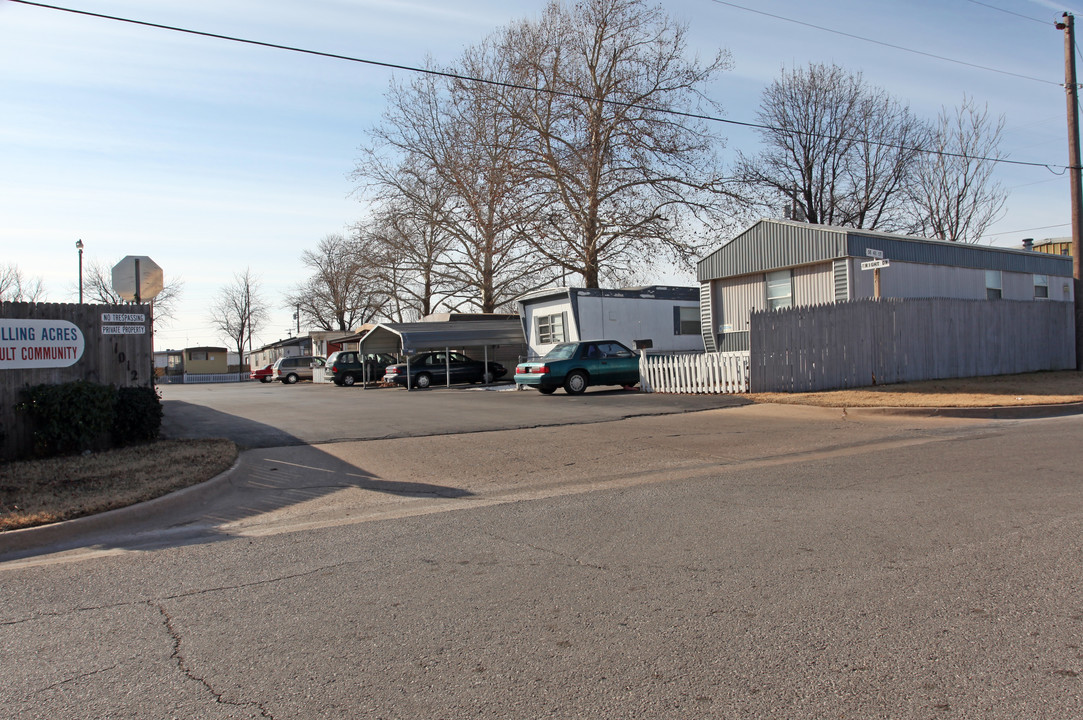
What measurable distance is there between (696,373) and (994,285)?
439 inches

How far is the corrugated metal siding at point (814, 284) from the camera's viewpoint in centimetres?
2033

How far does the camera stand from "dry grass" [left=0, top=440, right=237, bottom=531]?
7062mm

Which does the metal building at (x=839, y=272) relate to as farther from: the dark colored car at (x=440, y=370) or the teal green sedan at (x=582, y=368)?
the dark colored car at (x=440, y=370)

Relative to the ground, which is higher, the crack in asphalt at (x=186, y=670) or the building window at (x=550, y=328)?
the building window at (x=550, y=328)

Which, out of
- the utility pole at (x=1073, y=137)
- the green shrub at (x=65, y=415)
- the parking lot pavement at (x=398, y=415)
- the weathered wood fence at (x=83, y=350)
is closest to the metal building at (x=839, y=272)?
the utility pole at (x=1073, y=137)

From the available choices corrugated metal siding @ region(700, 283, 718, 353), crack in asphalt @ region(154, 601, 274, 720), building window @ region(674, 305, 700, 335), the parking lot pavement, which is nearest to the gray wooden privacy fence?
the parking lot pavement

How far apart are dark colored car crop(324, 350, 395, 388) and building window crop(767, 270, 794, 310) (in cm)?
1871

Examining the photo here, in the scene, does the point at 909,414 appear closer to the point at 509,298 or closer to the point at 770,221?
the point at 770,221

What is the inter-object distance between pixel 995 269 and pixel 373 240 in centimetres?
3126

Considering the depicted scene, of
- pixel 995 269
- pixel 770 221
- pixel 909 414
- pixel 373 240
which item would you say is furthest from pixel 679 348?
pixel 373 240

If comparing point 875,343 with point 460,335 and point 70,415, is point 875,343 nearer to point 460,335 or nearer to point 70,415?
point 70,415

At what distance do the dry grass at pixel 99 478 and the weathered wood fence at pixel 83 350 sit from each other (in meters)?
0.94

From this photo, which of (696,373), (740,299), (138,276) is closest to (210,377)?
(740,299)

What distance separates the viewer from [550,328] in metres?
27.7
